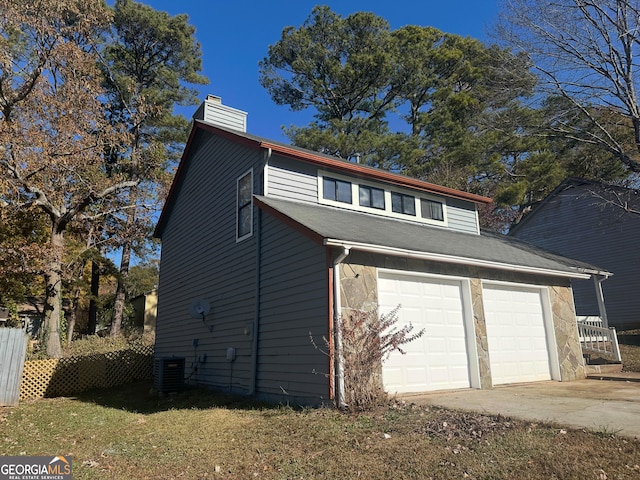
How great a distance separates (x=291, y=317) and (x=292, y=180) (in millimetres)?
3540

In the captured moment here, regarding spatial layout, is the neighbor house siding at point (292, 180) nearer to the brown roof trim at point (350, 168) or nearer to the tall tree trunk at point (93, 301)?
the brown roof trim at point (350, 168)

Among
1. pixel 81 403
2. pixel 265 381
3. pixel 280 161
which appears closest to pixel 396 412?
pixel 265 381

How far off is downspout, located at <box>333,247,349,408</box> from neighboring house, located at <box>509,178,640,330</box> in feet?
45.7

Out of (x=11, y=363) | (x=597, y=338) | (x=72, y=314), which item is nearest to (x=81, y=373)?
(x=11, y=363)

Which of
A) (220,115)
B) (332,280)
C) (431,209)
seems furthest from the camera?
(220,115)

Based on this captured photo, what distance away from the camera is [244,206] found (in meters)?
10.6

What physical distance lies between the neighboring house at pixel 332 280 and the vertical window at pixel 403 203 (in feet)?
0.13

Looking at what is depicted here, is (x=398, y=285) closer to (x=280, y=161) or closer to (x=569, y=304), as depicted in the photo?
(x=280, y=161)

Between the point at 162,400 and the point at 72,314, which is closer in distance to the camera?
the point at 162,400

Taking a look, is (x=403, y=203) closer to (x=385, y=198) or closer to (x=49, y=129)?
(x=385, y=198)

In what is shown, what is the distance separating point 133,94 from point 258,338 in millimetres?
20784

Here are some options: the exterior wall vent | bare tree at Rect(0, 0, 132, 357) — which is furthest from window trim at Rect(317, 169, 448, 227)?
bare tree at Rect(0, 0, 132, 357)

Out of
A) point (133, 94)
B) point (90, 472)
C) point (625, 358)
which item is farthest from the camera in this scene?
point (133, 94)

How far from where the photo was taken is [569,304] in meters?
10.9
